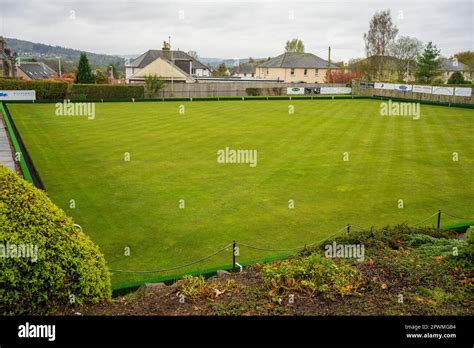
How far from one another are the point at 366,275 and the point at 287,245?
4272 mm

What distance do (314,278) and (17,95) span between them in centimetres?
4523

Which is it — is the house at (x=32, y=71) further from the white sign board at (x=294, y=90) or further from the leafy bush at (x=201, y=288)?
the leafy bush at (x=201, y=288)

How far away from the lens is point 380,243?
8.08 m

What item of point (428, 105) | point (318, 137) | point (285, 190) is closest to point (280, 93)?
point (428, 105)

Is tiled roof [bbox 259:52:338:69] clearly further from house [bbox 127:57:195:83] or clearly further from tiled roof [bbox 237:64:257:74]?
tiled roof [bbox 237:64:257:74]

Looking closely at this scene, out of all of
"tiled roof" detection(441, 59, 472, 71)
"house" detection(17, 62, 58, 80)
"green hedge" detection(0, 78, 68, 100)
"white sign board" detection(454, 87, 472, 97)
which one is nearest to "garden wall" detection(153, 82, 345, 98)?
"green hedge" detection(0, 78, 68, 100)

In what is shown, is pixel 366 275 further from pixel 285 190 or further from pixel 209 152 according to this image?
pixel 209 152

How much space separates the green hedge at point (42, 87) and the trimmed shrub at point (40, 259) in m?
43.5

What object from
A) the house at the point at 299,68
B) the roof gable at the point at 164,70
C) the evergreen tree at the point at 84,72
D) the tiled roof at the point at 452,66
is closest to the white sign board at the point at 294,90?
the roof gable at the point at 164,70

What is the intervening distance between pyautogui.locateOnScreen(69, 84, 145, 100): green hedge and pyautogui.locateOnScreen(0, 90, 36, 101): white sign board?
4.04 metres

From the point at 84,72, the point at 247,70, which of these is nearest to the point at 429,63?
the point at 84,72

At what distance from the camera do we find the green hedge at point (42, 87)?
43250 mm

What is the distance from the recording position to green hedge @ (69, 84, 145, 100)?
46.7 m

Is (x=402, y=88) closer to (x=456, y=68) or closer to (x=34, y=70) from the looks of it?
(x=456, y=68)
